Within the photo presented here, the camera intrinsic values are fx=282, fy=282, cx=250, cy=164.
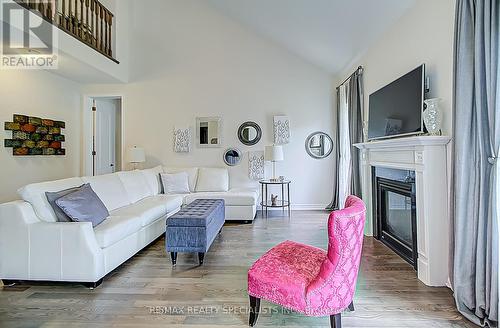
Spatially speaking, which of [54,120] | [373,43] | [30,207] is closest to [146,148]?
[54,120]

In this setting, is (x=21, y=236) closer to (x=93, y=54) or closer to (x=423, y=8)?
(x=93, y=54)

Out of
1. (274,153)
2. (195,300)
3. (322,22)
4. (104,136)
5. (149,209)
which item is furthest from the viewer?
(104,136)

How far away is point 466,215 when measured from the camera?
79.7 inches

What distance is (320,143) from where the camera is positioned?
19.1ft

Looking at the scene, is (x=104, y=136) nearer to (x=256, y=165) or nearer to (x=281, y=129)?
(x=256, y=165)

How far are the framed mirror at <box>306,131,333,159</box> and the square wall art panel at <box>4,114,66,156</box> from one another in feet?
15.8

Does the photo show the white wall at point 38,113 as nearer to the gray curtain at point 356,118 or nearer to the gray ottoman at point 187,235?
the gray ottoman at point 187,235

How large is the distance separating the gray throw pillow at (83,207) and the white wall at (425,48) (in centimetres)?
331

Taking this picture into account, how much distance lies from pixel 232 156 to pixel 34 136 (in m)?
3.43

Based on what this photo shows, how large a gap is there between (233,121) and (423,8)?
3790mm

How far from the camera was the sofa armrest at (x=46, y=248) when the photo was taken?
2.41 meters

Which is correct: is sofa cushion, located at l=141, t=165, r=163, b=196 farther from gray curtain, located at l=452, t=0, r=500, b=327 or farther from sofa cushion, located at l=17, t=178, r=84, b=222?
gray curtain, located at l=452, t=0, r=500, b=327

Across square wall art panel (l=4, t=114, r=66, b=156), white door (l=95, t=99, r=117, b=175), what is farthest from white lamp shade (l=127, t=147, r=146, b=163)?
square wall art panel (l=4, t=114, r=66, b=156)

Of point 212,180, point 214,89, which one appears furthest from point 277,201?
point 214,89
